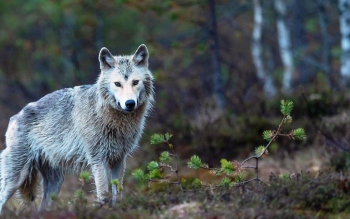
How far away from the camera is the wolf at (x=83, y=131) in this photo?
26.3 ft

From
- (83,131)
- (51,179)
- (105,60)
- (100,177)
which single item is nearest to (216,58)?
(51,179)

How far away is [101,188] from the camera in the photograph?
7.95 metres

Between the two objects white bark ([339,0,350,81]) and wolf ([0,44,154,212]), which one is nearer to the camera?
wolf ([0,44,154,212])

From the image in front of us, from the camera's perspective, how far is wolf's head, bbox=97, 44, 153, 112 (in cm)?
779

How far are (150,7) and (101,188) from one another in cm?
775

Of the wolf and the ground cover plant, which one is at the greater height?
the wolf

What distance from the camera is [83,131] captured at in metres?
8.24

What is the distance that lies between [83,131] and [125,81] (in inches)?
34.2

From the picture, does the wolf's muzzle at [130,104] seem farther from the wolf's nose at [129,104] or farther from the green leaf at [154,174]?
the green leaf at [154,174]

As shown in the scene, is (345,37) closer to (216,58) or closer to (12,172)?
(216,58)

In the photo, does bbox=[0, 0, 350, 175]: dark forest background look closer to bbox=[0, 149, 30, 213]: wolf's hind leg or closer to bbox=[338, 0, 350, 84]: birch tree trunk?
bbox=[338, 0, 350, 84]: birch tree trunk

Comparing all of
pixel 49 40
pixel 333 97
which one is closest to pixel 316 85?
pixel 333 97

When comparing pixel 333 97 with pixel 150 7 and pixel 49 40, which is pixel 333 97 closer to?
pixel 150 7

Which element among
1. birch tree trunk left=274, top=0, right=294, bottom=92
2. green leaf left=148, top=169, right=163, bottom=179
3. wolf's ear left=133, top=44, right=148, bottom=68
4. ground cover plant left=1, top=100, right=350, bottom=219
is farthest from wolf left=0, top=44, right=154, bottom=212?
birch tree trunk left=274, top=0, right=294, bottom=92
